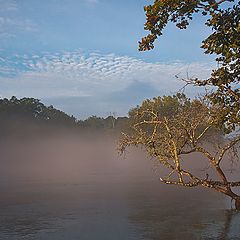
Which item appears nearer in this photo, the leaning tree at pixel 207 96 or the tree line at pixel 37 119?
the leaning tree at pixel 207 96

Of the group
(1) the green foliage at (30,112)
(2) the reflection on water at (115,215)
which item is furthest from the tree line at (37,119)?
(2) the reflection on water at (115,215)

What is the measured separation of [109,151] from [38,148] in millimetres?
26755

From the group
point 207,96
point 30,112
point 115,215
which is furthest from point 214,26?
point 30,112

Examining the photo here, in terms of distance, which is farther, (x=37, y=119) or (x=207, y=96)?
(x=37, y=119)

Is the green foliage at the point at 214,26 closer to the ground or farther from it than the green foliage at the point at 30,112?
closer to the ground

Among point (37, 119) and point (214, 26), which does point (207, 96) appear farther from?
point (37, 119)

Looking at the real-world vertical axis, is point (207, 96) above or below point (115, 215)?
above

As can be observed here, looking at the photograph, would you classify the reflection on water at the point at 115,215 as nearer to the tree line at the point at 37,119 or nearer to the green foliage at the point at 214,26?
the green foliage at the point at 214,26

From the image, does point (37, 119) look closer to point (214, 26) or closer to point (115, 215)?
point (115, 215)

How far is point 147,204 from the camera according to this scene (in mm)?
28266

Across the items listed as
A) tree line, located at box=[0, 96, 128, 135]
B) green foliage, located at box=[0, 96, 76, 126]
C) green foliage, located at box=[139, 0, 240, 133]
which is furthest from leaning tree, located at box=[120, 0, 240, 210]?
green foliage, located at box=[0, 96, 76, 126]

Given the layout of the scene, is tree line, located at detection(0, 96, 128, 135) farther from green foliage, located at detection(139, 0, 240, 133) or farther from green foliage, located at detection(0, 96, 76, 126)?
green foliage, located at detection(139, 0, 240, 133)

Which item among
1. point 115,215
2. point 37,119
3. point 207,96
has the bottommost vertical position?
point 115,215

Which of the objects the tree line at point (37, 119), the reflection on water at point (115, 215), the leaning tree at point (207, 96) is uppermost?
the tree line at point (37, 119)
